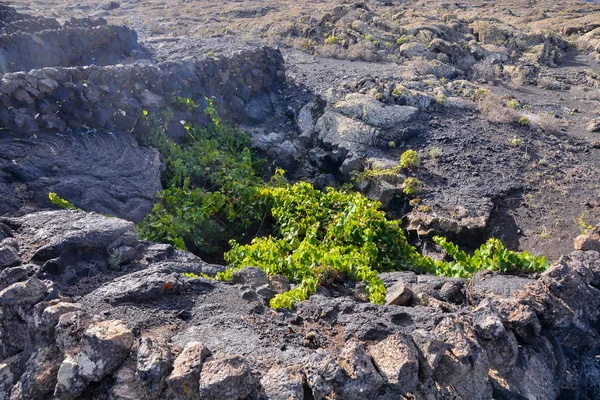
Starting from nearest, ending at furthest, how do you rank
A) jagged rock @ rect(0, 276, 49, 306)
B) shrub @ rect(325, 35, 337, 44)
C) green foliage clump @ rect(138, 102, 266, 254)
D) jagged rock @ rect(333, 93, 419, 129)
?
1. jagged rock @ rect(0, 276, 49, 306)
2. green foliage clump @ rect(138, 102, 266, 254)
3. jagged rock @ rect(333, 93, 419, 129)
4. shrub @ rect(325, 35, 337, 44)

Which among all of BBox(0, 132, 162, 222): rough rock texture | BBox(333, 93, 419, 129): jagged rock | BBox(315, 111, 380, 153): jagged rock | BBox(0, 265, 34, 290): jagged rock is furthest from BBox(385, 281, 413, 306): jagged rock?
BBox(333, 93, 419, 129): jagged rock

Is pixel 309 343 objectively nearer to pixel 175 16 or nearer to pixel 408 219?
pixel 408 219

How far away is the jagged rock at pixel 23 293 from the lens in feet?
10.6

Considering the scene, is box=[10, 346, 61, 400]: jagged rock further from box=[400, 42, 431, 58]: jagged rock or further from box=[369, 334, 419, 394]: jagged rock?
box=[400, 42, 431, 58]: jagged rock

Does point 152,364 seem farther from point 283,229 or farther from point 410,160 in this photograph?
point 410,160

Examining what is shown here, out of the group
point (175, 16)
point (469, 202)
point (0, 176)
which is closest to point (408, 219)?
point (469, 202)

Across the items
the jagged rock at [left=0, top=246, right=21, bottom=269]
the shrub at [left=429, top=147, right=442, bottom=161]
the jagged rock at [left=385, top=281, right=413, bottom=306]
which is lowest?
the shrub at [left=429, top=147, right=442, bottom=161]

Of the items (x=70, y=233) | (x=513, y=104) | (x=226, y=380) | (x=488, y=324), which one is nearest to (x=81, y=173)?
(x=70, y=233)

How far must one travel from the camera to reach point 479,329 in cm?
307

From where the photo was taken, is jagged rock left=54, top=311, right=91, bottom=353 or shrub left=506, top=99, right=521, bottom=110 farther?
shrub left=506, top=99, right=521, bottom=110

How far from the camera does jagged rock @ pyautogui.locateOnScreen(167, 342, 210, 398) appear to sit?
260cm

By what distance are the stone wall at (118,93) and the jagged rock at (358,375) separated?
5.58 m

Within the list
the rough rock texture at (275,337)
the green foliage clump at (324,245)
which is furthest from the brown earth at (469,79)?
the rough rock texture at (275,337)

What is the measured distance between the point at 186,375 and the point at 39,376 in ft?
2.85
